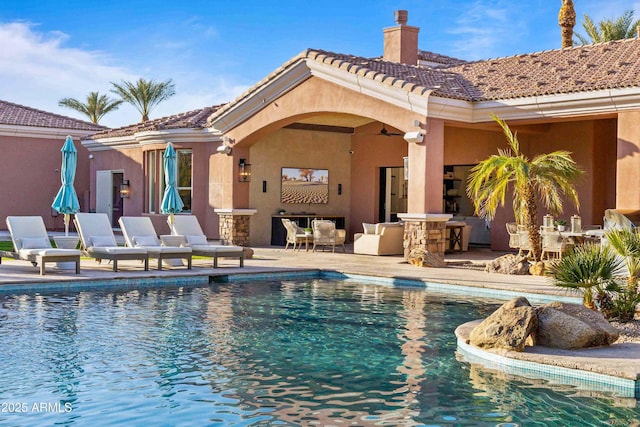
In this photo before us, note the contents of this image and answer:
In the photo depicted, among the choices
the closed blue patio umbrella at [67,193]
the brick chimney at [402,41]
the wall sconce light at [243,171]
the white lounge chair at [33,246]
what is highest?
the brick chimney at [402,41]

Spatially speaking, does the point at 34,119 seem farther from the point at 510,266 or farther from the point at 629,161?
the point at 629,161


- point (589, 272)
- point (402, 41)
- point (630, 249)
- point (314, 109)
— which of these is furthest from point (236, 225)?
point (589, 272)

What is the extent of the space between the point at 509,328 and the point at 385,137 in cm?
1669

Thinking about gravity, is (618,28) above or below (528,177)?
above

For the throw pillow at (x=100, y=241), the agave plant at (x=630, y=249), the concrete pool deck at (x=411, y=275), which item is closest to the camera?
the concrete pool deck at (x=411, y=275)

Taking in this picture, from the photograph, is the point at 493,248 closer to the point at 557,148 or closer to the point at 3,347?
the point at 557,148

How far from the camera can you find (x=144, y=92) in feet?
142

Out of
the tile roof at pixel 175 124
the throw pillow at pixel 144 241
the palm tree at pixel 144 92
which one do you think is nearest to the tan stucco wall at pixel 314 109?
the tile roof at pixel 175 124

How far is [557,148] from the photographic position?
20.8 m

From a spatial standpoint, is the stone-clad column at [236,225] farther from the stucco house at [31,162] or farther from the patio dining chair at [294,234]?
the stucco house at [31,162]

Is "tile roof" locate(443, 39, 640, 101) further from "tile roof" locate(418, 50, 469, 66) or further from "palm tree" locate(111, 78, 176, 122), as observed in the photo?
"palm tree" locate(111, 78, 176, 122)

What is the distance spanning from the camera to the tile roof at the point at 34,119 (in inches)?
1171

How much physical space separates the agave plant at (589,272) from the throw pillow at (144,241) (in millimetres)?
10082

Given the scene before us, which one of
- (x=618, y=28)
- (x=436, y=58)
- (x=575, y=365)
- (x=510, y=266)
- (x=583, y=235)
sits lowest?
(x=575, y=365)
